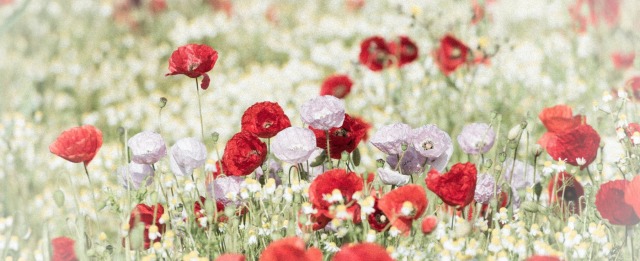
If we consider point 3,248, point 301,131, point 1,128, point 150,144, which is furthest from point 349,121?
point 1,128

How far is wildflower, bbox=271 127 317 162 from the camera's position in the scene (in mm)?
1819

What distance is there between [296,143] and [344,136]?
6.1 inches

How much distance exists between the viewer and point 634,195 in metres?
1.67

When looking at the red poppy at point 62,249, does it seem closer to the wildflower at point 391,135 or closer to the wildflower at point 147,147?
the wildflower at point 147,147

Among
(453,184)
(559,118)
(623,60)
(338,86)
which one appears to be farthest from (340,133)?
(623,60)

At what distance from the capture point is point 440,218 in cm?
193

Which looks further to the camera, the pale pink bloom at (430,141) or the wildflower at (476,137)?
the wildflower at (476,137)

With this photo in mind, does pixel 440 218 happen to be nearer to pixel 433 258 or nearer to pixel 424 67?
pixel 433 258

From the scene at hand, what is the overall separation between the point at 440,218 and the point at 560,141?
333mm

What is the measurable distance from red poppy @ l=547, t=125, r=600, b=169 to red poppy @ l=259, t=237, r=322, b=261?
796mm

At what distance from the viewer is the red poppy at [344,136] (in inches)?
76.2

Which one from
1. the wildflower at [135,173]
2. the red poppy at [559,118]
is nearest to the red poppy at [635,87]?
the red poppy at [559,118]

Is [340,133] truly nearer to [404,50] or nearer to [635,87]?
[635,87]

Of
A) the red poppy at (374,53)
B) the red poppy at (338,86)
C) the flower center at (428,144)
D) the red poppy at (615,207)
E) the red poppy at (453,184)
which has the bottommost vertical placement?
the red poppy at (615,207)
